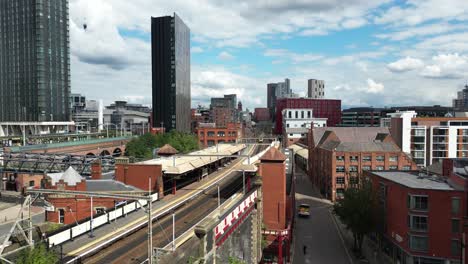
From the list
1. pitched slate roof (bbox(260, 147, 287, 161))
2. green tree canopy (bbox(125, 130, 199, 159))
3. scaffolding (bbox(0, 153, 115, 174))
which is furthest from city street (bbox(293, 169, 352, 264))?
green tree canopy (bbox(125, 130, 199, 159))

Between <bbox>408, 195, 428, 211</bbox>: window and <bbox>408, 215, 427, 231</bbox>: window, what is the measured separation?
105 cm

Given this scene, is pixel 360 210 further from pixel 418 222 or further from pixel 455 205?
pixel 455 205

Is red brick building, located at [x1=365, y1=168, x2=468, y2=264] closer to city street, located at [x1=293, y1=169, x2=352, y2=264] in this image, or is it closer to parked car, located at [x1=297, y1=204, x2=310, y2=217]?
city street, located at [x1=293, y1=169, x2=352, y2=264]

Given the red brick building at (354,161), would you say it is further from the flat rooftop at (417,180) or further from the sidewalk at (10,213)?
the sidewalk at (10,213)

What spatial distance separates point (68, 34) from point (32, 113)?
3900 cm

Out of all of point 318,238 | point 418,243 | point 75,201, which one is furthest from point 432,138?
point 75,201

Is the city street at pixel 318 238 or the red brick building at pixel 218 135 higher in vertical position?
the red brick building at pixel 218 135

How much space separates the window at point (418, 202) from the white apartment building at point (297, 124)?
4721 inches

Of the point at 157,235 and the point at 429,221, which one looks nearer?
the point at 157,235

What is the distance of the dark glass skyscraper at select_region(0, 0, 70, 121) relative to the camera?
154000 millimetres

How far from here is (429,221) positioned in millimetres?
43000

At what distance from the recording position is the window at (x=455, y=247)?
4181 centimetres

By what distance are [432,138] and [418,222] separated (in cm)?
7295

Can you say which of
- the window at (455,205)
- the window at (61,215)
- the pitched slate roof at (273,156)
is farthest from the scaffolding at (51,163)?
the window at (455,205)
